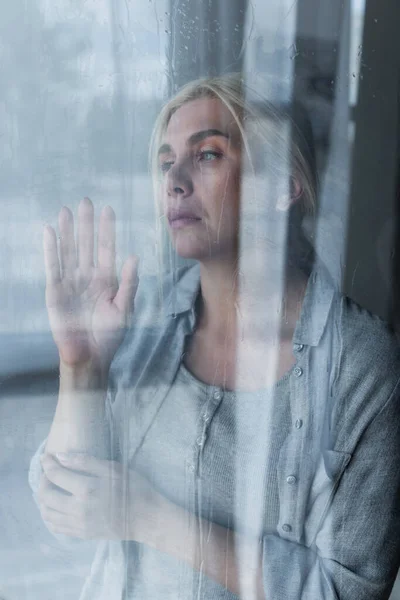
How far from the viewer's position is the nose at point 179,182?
712mm

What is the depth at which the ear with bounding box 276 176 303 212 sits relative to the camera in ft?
2.49

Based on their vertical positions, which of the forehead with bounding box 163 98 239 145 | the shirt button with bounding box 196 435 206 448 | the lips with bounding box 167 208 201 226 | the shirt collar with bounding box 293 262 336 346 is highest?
the forehead with bounding box 163 98 239 145

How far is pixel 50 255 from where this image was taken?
70 cm

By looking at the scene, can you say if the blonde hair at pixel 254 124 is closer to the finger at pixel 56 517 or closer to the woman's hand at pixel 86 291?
the woman's hand at pixel 86 291

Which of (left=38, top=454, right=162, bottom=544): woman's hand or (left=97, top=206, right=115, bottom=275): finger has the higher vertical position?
(left=97, top=206, right=115, bottom=275): finger

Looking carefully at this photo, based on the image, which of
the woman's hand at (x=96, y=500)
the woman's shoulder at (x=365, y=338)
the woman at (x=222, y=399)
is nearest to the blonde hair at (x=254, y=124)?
the woman at (x=222, y=399)

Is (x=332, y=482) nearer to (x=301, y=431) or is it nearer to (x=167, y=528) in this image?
(x=301, y=431)

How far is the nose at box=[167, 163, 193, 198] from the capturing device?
0.71m

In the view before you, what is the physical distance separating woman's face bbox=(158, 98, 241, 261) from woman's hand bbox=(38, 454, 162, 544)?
235 millimetres

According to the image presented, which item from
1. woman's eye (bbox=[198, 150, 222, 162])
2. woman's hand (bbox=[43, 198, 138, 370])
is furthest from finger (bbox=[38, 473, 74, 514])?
woman's eye (bbox=[198, 150, 222, 162])

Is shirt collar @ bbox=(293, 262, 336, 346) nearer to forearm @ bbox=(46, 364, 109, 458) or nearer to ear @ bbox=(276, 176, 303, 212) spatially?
ear @ bbox=(276, 176, 303, 212)

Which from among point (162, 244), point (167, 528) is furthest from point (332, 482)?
point (162, 244)

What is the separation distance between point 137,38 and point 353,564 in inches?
23.1

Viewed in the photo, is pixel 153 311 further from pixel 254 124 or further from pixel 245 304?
pixel 254 124
